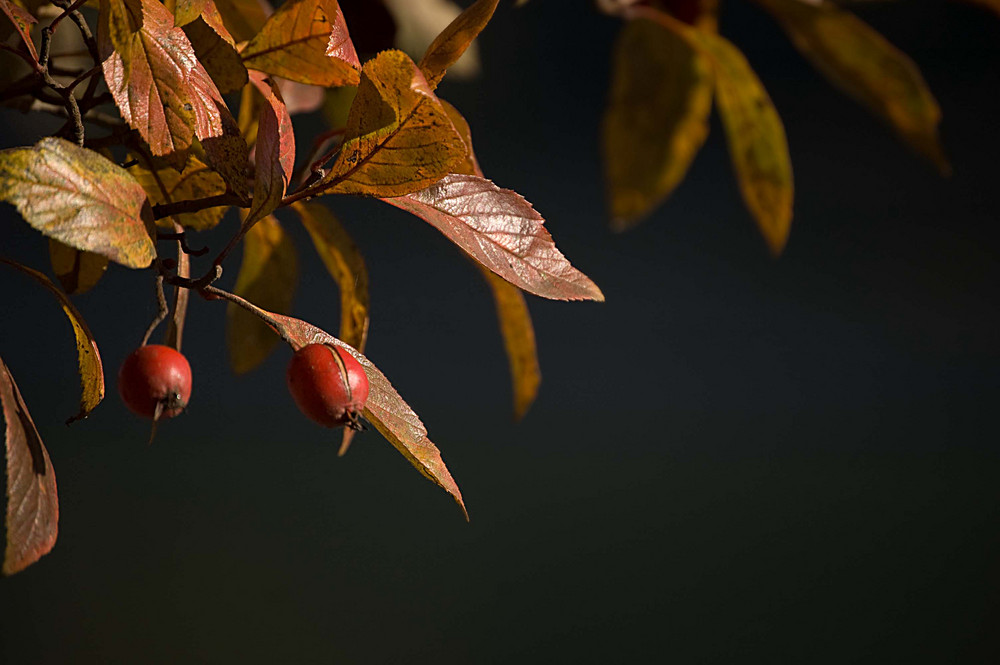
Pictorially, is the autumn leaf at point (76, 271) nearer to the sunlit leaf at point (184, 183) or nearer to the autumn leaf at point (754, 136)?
the sunlit leaf at point (184, 183)

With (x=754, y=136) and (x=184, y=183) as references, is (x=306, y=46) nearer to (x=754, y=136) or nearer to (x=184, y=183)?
(x=184, y=183)

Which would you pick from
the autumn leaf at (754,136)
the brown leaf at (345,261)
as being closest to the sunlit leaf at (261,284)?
the brown leaf at (345,261)

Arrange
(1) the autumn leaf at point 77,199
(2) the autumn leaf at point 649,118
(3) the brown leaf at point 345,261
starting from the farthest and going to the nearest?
(2) the autumn leaf at point 649,118, (3) the brown leaf at point 345,261, (1) the autumn leaf at point 77,199

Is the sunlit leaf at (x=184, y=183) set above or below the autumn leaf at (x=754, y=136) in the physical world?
below

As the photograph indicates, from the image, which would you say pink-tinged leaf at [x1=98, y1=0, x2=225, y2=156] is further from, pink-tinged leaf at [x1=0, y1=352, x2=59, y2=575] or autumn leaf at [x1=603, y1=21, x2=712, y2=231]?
autumn leaf at [x1=603, y1=21, x2=712, y2=231]

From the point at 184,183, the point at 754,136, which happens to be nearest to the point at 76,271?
the point at 184,183

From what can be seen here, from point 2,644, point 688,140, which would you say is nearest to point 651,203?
point 688,140
